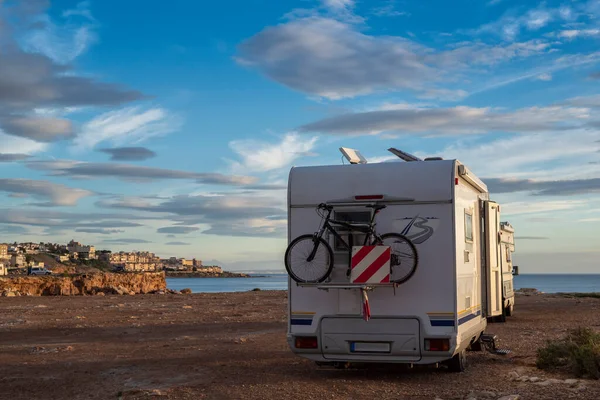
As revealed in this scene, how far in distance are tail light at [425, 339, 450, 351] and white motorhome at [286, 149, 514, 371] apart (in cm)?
2

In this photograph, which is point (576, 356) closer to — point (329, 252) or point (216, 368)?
point (329, 252)

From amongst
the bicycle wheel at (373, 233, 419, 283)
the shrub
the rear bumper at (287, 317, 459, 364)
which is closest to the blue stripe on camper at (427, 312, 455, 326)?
the rear bumper at (287, 317, 459, 364)

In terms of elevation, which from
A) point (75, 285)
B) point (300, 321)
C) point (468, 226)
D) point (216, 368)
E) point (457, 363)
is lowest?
point (216, 368)

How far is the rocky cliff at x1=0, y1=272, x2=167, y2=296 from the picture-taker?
42.2m

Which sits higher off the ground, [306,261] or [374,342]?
[306,261]

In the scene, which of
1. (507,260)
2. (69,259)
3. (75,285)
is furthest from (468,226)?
(69,259)

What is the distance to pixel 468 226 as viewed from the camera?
12070 mm

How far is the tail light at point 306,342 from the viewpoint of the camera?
1078 centimetres

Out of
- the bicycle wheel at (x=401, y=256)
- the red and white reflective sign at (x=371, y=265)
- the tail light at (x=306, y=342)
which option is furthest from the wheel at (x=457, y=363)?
the tail light at (x=306, y=342)

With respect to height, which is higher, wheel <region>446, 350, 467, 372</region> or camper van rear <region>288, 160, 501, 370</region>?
camper van rear <region>288, 160, 501, 370</region>

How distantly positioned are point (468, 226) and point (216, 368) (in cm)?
526

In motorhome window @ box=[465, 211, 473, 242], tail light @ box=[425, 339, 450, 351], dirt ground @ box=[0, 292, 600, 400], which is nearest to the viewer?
dirt ground @ box=[0, 292, 600, 400]

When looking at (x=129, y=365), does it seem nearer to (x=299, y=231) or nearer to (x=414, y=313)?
(x=299, y=231)

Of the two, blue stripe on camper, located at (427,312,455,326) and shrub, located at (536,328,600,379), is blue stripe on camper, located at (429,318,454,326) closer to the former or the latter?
blue stripe on camper, located at (427,312,455,326)
